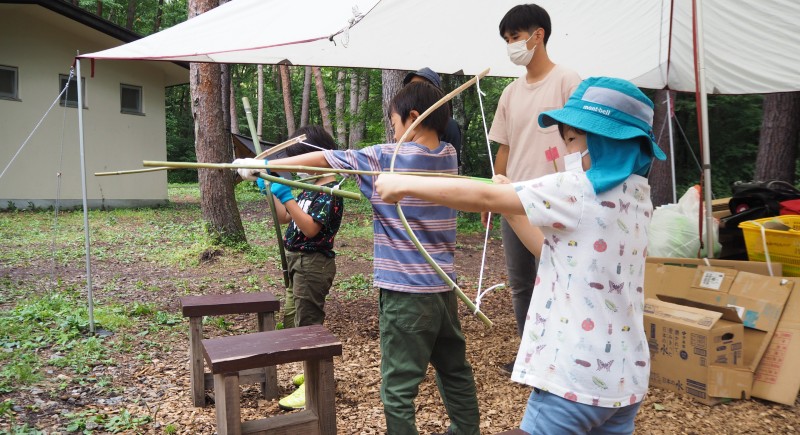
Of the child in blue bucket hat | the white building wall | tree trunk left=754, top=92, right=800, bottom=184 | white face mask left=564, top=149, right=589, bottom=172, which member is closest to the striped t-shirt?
the child in blue bucket hat

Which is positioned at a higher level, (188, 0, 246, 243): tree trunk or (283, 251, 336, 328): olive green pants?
(188, 0, 246, 243): tree trunk

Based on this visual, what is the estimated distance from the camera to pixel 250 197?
15.5 m

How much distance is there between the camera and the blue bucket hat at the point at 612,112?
135 centimetres

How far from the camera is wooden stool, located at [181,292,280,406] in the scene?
9.91ft

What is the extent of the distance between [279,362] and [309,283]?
0.87 meters

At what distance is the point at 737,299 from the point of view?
331 cm

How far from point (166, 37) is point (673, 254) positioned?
340 cm

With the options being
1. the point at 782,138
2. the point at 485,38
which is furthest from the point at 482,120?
the point at 485,38

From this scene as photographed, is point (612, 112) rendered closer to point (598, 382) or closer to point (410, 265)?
point (598, 382)

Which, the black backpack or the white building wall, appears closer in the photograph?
the black backpack

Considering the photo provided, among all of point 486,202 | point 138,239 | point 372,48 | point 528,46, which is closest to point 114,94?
point 138,239

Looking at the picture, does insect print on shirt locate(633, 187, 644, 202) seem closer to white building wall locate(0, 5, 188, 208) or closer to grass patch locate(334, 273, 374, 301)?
grass patch locate(334, 273, 374, 301)

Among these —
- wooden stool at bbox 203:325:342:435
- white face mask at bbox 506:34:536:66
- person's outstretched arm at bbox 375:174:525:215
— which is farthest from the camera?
white face mask at bbox 506:34:536:66

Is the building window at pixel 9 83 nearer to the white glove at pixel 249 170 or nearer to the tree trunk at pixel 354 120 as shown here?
the tree trunk at pixel 354 120
